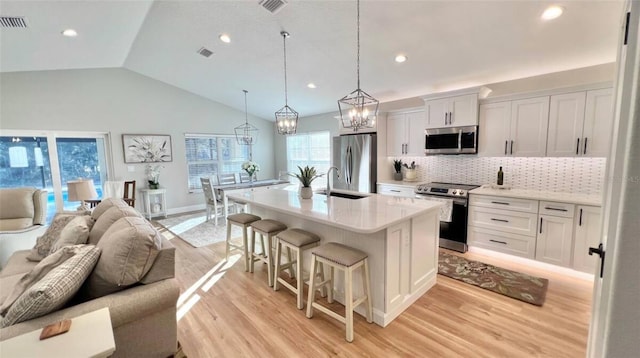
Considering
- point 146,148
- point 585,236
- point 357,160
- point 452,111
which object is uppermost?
point 452,111

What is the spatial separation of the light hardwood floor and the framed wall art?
4214 mm

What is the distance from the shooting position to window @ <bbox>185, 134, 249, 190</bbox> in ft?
22.4

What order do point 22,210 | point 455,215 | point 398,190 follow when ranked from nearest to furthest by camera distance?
1. point 22,210
2. point 455,215
3. point 398,190

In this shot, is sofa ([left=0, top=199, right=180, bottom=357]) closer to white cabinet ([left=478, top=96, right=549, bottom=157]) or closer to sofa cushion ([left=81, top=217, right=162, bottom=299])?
sofa cushion ([left=81, top=217, right=162, bottom=299])

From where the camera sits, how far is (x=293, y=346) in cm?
205

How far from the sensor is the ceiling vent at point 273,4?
2.88 m

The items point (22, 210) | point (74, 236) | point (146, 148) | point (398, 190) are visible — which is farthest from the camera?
point (146, 148)

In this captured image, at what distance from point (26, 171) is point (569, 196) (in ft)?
27.6

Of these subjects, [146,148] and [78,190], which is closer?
[78,190]

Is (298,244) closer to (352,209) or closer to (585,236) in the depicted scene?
(352,209)

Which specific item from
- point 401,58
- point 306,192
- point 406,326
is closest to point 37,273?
point 306,192

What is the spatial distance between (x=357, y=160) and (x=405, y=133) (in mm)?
975

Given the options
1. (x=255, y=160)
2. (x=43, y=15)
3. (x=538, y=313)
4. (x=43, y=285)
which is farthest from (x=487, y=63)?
(x=255, y=160)

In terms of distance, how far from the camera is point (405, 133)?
15.6 feet
